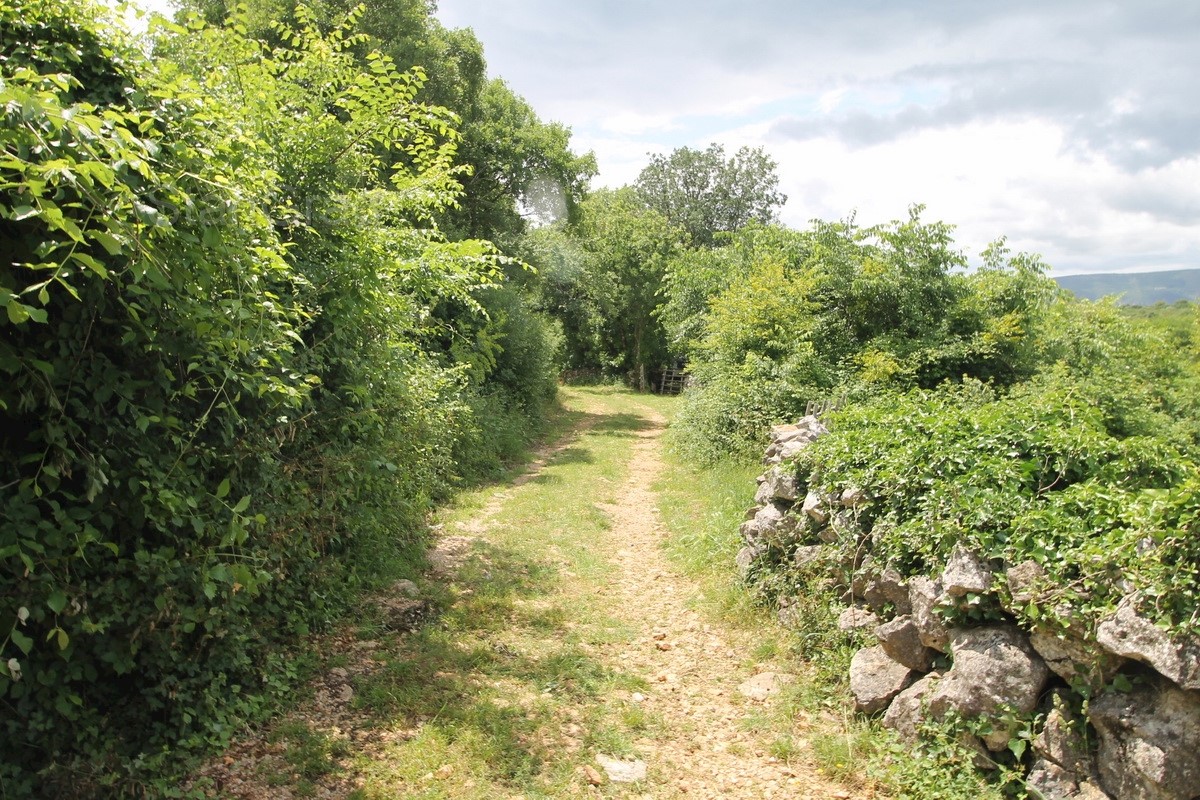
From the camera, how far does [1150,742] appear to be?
126 inches

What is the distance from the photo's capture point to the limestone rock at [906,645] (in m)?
4.55

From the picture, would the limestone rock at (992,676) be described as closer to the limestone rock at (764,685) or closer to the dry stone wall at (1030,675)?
the dry stone wall at (1030,675)

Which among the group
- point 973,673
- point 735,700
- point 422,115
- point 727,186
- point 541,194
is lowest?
point 735,700

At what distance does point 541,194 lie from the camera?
22.0m

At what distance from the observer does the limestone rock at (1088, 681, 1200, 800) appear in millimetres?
3131

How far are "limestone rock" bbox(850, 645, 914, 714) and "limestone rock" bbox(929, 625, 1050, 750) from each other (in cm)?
54

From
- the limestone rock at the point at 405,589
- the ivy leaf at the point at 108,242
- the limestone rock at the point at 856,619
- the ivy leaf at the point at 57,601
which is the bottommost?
the limestone rock at the point at 405,589

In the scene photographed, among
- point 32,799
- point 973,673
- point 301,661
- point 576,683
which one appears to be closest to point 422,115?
point 301,661

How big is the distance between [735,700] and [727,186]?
49111 mm

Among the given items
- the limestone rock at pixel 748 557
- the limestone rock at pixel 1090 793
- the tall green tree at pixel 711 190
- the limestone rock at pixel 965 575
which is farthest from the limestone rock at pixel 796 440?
the tall green tree at pixel 711 190

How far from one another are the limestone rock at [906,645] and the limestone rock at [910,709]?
10 cm

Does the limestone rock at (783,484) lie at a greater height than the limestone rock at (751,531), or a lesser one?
greater

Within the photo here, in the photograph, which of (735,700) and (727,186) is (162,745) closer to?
(735,700)

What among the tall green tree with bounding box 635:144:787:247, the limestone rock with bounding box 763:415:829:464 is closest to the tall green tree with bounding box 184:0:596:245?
the limestone rock with bounding box 763:415:829:464
